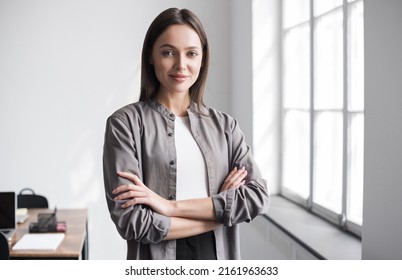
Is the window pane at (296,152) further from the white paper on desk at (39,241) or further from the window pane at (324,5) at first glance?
the white paper on desk at (39,241)

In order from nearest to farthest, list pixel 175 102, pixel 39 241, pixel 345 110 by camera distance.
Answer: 1. pixel 175 102
2. pixel 39 241
3. pixel 345 110

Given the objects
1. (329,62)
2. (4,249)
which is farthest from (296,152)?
(4,249)

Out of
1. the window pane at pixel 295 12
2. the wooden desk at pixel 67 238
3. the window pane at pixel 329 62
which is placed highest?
the window pane at pixel 295 12

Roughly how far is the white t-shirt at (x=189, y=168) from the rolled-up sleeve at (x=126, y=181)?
9cm

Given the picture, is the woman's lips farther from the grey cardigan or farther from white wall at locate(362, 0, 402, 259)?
white wall at locate(362, 0, 402, 259)

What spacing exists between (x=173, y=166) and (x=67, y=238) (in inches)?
56.8

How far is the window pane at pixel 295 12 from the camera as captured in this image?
324 centimetres

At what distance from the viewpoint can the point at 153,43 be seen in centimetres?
129

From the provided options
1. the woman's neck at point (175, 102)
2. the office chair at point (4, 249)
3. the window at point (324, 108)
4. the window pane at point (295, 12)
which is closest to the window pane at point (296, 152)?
the window at point (324, 108)

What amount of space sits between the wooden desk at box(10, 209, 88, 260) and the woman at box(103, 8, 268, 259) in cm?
109

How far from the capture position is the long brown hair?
1264mm

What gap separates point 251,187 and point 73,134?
277 cm

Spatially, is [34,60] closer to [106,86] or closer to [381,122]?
[106,86]

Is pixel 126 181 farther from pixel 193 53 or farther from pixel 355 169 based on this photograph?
pixel 355 169
